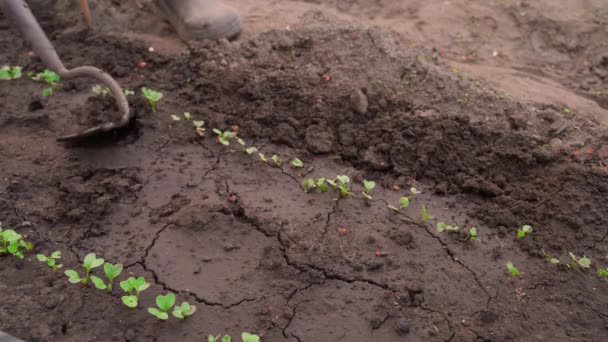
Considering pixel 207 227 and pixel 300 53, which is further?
pixel 300 53

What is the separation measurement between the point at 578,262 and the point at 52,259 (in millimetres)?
2393

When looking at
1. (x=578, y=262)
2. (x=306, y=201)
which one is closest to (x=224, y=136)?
(x=306, y=201)

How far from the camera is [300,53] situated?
3.50 meters

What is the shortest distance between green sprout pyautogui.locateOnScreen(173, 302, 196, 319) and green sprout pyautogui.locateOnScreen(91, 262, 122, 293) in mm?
313

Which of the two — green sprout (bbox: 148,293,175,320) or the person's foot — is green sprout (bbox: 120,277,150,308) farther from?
the person's foot

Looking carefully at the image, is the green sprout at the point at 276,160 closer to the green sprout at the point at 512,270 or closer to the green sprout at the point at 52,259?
the green sprout at the point at 52,259

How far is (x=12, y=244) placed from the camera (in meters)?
2.35

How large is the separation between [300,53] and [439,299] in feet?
6.21

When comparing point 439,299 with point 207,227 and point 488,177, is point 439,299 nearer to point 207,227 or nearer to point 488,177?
point 488,177

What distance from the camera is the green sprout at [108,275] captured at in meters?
2.20

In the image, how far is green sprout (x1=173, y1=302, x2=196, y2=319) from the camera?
2150 millimetres

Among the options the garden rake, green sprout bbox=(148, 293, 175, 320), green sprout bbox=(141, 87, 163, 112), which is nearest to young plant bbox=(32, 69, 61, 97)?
the garden rake

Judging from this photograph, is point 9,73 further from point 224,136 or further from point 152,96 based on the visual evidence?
point 224,136

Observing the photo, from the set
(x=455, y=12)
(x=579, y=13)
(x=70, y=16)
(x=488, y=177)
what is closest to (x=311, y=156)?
(x=488, y=177)
